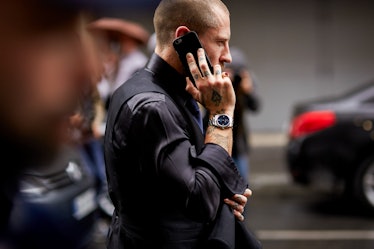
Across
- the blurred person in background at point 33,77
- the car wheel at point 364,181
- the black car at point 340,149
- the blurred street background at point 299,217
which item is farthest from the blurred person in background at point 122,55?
the blurred person in background at point 33,77

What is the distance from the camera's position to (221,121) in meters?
1.99

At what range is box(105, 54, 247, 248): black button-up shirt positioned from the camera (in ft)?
6.09

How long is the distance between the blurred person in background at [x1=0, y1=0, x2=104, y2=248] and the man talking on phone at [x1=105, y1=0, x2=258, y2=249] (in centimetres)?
100

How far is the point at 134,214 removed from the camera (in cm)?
197

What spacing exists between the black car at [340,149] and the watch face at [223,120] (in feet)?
18.3

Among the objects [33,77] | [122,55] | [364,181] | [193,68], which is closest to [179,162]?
[193,68]

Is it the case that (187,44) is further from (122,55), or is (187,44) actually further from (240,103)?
(122,55)

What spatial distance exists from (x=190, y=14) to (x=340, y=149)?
565cm

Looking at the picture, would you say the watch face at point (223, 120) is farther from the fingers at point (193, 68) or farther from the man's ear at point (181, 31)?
the man's ear at point (181, 31)

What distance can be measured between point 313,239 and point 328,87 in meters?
8.33

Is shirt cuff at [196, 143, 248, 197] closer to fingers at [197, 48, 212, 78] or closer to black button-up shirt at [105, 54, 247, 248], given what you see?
black button-up shirt at [105, 54, 247, 248]

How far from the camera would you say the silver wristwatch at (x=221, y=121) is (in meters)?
1.99

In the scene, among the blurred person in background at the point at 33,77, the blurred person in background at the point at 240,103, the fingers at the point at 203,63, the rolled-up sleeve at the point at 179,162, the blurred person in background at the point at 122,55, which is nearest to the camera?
the blurred person in background at the point at 33,77

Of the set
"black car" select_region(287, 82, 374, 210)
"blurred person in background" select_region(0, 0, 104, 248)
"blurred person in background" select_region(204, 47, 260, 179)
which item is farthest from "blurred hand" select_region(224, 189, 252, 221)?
"black car" select_region(287, 82, 374, 210)
